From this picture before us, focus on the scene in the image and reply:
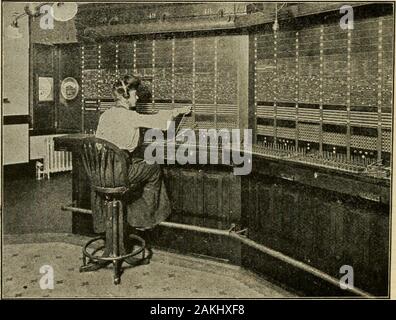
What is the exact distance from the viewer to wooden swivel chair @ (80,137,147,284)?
3.04 meters

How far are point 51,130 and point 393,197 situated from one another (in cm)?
579

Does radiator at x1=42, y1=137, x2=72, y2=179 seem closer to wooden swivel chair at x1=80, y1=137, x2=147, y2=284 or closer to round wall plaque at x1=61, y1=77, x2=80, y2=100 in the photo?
round wall plaque at x1=61, y1=77, x2=80, y2=100

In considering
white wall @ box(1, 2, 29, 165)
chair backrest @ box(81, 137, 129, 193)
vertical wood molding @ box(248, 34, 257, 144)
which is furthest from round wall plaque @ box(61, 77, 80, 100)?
chair backrest @ box(81, 137, 129, 193)

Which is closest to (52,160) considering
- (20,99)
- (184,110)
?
(20,99)

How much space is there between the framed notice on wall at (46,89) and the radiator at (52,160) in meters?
0.65

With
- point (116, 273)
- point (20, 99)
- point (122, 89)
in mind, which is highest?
point (20, 99)

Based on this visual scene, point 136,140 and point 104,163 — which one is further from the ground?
point 136,140

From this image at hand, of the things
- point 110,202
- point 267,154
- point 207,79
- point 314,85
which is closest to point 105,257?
point 110,202

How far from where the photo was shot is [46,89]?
7238mm

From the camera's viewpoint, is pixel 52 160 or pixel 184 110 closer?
pixel 184 110

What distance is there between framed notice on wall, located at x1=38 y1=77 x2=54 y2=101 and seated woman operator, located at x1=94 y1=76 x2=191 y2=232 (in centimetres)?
415

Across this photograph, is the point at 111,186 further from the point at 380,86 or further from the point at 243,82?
the point at 380,86

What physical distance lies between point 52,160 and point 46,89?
43.4 inches
